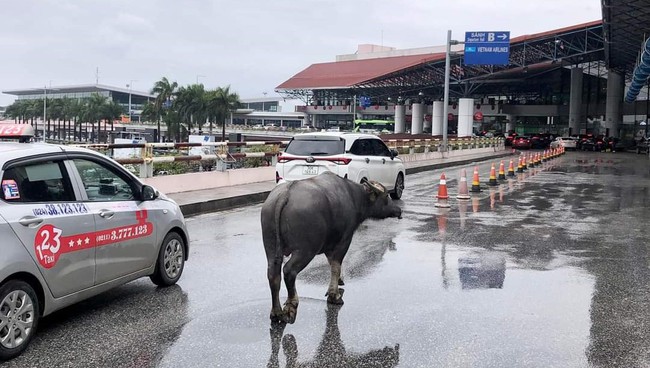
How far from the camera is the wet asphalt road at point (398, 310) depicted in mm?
4910

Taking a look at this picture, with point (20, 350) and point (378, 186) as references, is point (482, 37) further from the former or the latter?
point (20, 350)

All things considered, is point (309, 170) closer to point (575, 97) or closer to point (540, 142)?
point (540, 142)

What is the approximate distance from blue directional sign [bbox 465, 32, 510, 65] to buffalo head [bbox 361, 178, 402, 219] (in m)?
36.2

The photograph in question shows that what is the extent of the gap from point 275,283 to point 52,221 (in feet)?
6.30

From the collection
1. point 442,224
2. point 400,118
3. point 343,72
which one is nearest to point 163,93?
point 343,72

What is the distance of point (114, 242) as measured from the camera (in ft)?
19.0

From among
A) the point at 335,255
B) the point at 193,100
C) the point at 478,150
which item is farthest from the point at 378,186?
the point at 193,100

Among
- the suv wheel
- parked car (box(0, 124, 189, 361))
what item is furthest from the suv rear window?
parked car (box(0, 124, 189, 361))

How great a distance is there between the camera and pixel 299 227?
216 inches

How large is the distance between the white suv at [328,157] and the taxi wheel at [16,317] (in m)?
8.64

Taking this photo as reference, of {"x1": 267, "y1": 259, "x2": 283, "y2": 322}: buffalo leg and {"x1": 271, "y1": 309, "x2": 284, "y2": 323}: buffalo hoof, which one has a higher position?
{"x1": 267, "y1": 259, "x2": 283, "y2": 322}: buffalo leg

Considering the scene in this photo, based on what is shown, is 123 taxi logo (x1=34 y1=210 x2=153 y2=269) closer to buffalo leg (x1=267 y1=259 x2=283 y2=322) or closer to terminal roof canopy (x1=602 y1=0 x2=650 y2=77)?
buffalo leg (x1=267 y1=259 x2=283 y2=322)

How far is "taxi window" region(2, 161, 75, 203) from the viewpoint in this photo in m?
4.88

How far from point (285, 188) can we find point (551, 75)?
284 feet
